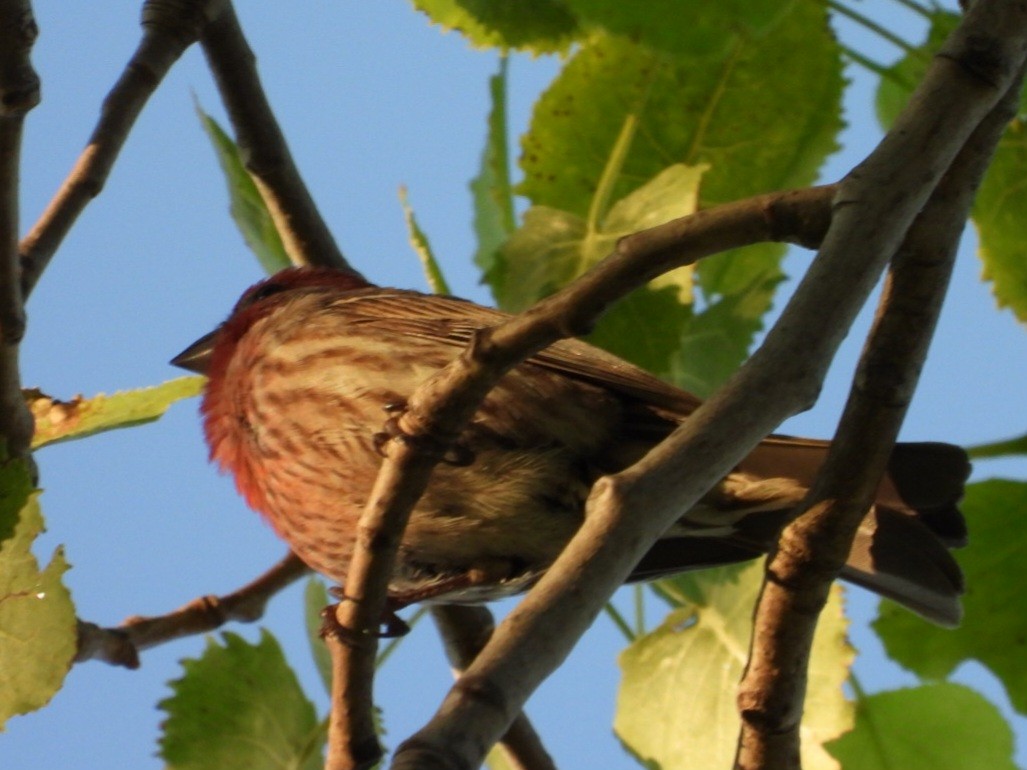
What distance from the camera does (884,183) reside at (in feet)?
6.97

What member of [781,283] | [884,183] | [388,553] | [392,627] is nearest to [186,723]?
[392,627]

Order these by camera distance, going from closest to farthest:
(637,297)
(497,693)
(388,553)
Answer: (497,693) < (388,553) < (637,297)

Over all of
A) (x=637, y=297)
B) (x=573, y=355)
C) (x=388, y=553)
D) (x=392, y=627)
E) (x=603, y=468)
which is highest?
(x=637, y=297)

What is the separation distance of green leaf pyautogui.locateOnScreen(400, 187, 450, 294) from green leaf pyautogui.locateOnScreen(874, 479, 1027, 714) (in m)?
1.47

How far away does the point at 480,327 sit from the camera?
3.21 meters

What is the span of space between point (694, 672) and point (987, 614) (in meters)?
0.81

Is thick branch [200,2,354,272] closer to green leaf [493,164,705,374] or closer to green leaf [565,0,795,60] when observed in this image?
green leaf [493,164,705,374]

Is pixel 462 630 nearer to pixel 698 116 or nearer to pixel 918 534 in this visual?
pixel 918 534

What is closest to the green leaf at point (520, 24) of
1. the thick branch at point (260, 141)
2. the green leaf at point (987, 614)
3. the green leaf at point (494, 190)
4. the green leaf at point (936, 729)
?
the green leaf at point (494, 190)

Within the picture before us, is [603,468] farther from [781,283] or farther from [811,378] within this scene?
[811,378]

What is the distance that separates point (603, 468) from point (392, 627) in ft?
2.00

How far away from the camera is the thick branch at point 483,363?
80.6 inches

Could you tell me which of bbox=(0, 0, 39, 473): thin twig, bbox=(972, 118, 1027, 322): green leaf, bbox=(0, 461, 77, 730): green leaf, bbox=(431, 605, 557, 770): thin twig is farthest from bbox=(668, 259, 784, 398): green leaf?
bbox=(0, 461, 77, 730): green leaf

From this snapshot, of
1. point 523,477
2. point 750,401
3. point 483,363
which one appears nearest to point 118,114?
point 523,477
